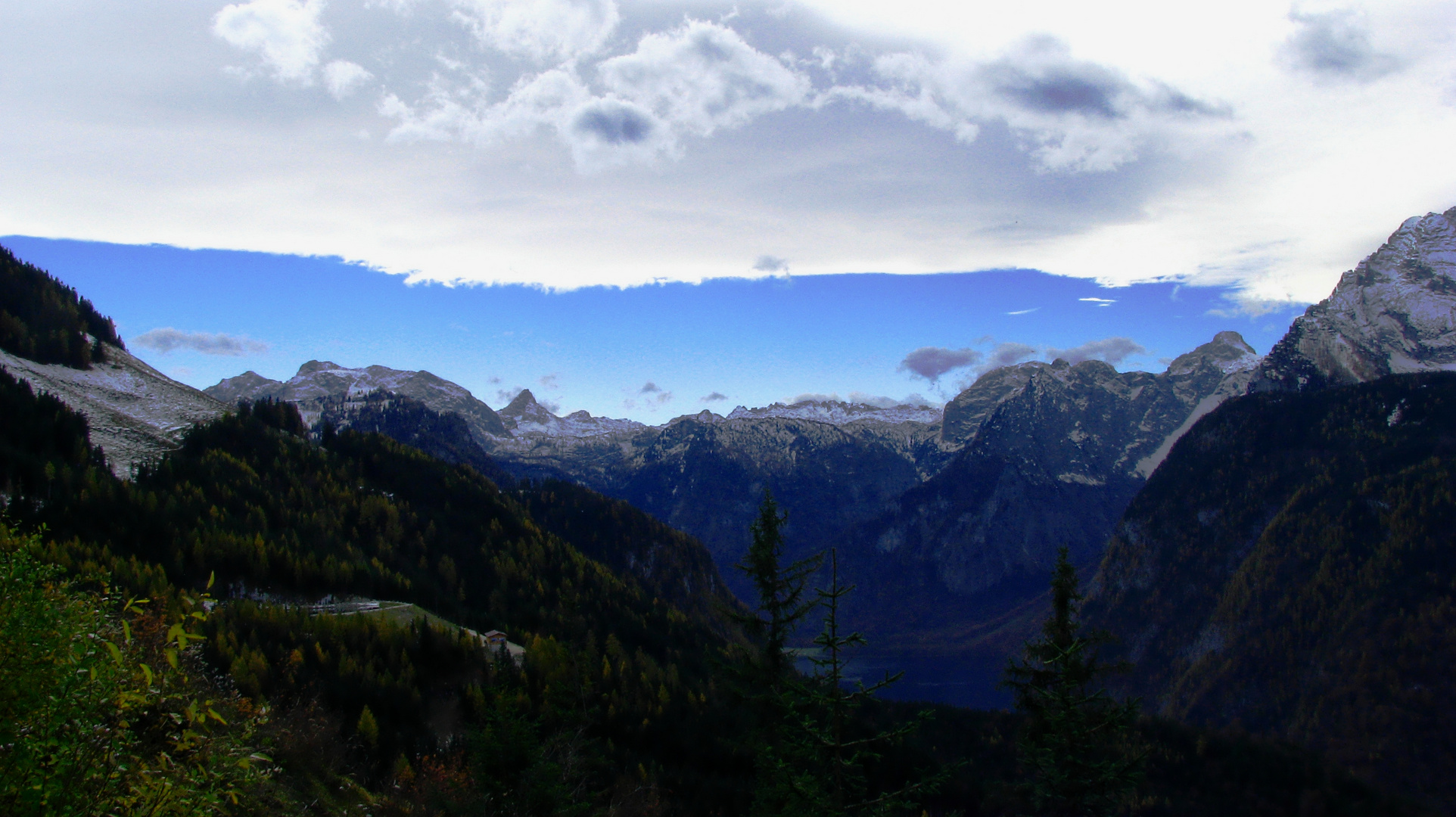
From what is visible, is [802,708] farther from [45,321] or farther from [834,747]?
[45,321]

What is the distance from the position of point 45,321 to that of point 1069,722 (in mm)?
219582

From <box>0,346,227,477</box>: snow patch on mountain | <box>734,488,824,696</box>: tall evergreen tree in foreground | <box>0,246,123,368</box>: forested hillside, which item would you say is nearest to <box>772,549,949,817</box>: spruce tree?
<box>734,488,824,696</box>: tall evergreen tree in foreground

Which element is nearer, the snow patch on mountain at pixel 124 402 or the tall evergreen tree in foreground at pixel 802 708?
the tall evergreen tree in foreground at pixel 802 708

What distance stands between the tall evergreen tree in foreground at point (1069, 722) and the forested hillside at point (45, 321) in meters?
194

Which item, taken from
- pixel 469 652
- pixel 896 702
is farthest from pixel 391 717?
pixel 896 702

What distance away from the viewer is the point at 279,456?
173250 mm

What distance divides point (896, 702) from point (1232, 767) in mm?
69217

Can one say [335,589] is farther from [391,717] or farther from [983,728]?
[983,728]

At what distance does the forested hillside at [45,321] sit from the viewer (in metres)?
158

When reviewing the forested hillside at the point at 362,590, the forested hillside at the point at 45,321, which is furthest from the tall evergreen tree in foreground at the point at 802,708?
the forested hillside at the point at 45,321

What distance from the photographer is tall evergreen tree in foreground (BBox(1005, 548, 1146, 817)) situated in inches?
1463

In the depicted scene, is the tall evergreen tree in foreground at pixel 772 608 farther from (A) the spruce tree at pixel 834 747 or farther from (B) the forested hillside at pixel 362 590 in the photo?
(A) the spruce tree at pixel 834 747

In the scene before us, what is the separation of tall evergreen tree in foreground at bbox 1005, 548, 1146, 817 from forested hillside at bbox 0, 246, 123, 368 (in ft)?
636

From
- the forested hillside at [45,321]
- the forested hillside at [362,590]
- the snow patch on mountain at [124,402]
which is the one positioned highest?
the forested hillside at [45,321]
